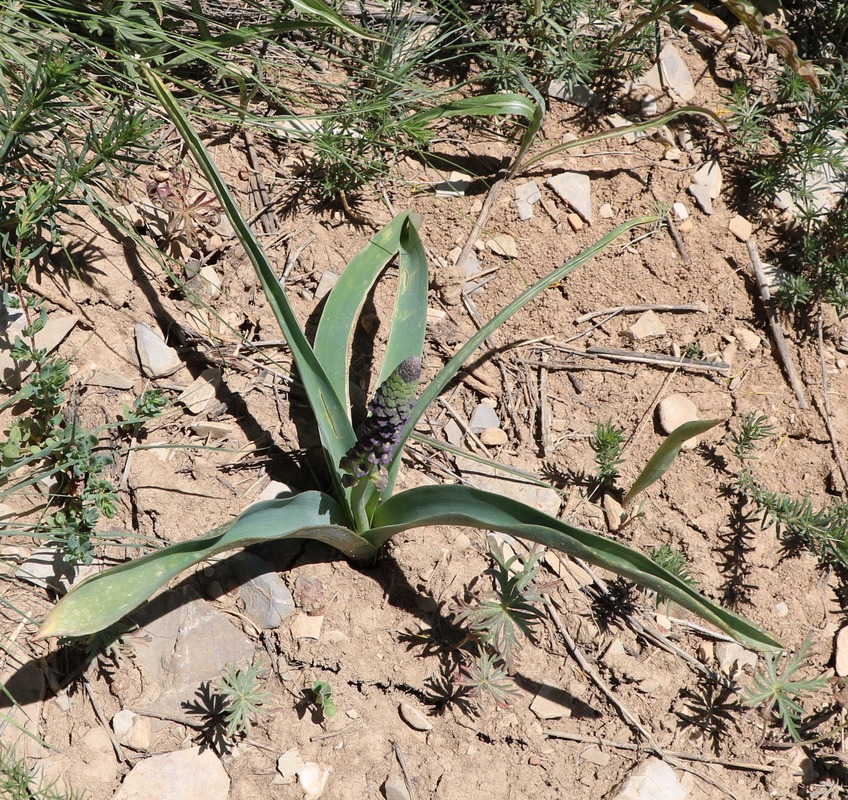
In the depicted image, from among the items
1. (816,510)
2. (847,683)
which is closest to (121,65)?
(816,510)

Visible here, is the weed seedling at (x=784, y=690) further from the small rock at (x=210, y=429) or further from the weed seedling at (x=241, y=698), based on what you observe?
the small rock at (x=210, y=429)

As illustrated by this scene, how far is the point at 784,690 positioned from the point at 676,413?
0.86 metres

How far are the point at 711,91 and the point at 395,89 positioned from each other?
4.17 ft

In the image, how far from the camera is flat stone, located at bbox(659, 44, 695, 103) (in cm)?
301

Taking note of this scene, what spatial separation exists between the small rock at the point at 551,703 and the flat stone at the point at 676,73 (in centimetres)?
220

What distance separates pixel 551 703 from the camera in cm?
211

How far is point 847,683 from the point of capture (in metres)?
2.25

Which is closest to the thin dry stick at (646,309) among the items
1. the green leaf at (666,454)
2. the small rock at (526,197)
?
the small rock at (526,197)

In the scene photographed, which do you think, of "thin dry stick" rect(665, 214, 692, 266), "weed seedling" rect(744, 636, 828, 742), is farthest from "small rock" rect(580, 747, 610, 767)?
"thin dry stick" rect(665, 214, 692, 266)

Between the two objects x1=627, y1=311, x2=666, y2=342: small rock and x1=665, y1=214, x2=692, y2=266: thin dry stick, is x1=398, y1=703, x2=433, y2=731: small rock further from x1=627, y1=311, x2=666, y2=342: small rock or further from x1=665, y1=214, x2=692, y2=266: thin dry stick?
x1=665, y1=214, x2=692, y2=266: thin dry stick

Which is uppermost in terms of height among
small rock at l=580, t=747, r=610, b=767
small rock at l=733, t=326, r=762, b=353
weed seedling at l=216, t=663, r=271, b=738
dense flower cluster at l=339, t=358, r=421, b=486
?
dense flower cluster at l=339, t=358, r=421, b=486

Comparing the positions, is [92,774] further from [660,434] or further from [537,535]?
[660,434]

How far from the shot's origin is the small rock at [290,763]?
1.92m

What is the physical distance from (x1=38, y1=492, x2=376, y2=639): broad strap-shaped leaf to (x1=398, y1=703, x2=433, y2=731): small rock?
56 centimetres
